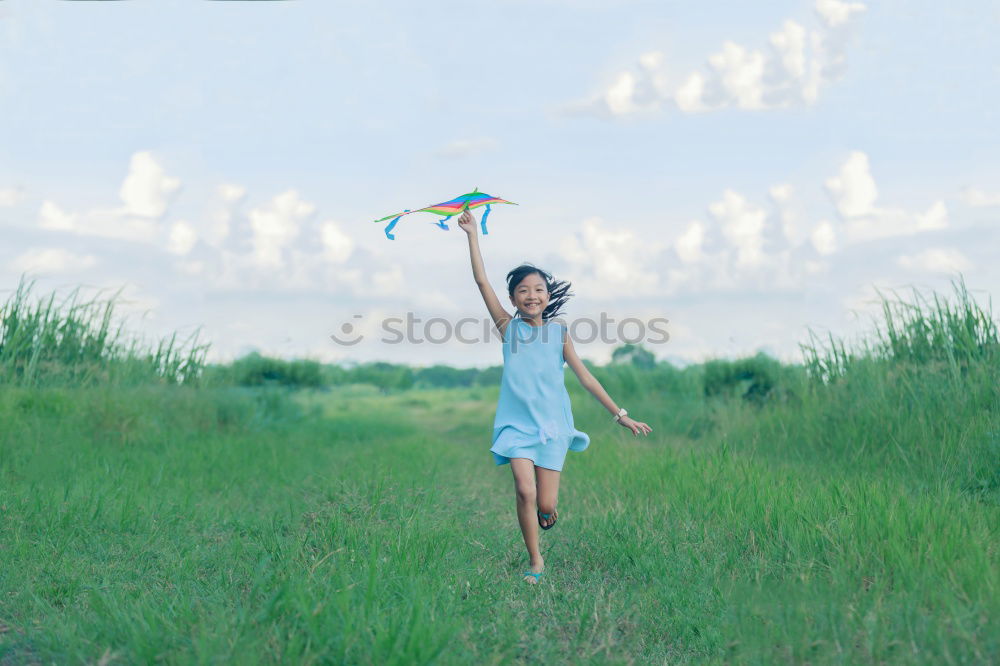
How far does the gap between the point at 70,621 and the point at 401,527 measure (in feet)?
6.24

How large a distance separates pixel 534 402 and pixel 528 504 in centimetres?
57

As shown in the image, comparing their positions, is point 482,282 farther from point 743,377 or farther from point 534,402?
point 743,377

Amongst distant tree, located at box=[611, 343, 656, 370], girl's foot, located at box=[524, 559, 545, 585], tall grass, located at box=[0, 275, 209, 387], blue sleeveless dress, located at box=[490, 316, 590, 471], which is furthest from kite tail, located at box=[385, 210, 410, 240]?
distant tree, located at box=[611, 343, 656, 370]

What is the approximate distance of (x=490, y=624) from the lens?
363 cm

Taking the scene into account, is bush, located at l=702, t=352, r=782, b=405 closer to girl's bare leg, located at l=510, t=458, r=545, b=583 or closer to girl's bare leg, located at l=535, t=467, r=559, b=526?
girl's bare leg, located at l=535, t=467, r=559, b=526

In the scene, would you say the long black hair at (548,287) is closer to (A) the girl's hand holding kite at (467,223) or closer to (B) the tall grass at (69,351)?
(A) the girl's hand holding kite at (467,223)

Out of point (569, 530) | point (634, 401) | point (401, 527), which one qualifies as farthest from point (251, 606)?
point (634, 401)

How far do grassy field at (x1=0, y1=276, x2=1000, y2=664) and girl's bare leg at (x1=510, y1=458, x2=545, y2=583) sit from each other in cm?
12

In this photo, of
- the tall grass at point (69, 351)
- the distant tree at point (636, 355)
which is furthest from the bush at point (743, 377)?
the tall grass at point (69, 351)

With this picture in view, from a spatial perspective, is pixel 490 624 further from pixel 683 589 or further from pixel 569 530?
pixel 569 530

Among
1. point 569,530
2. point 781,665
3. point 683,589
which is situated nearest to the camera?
point 781,665

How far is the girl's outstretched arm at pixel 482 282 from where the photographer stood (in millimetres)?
4887

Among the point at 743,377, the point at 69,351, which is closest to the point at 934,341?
the point at 743,377

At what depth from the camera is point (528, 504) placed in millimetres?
4609
